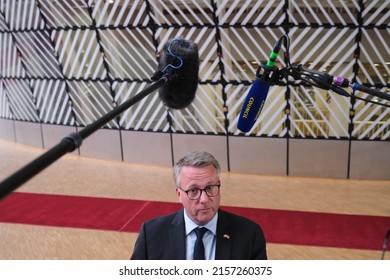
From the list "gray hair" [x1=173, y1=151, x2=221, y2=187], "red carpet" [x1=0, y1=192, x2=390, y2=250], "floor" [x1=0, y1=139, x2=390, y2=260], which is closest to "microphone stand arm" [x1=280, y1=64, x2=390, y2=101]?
"gray hair" [x1=173, y1=151, x2=221, y2=187]

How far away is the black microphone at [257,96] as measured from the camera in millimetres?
1328

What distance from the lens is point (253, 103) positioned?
143 cm

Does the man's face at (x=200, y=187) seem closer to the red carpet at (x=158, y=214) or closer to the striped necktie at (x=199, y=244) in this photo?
the striped necktie at (x=199, y=244)

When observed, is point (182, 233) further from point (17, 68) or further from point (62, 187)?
point (17, 68)

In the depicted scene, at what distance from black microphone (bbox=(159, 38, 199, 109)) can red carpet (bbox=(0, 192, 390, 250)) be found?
13.8 ft

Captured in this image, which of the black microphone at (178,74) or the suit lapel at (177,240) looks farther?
the suit lapel at (177,240)

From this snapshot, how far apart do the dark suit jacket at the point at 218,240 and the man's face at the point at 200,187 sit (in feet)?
0.40

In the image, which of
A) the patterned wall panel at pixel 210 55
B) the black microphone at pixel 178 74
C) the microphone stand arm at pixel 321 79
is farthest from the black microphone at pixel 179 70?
the patterned wall panel at pixel 210 55

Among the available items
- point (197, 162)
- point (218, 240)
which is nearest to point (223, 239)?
point (218, 240)

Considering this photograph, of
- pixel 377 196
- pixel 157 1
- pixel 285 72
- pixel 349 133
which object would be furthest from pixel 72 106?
pixel 285 72

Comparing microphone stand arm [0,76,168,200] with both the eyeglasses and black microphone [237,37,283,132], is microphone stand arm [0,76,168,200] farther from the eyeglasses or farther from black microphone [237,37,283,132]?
the eyeglasses

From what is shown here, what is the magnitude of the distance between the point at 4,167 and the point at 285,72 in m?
9.70

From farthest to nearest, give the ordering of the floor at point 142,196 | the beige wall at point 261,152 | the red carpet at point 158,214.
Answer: the beige wall at point 261,152 < the red carpet at point 158,214 < the floor at point 142,196

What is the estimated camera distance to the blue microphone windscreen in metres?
1.39
